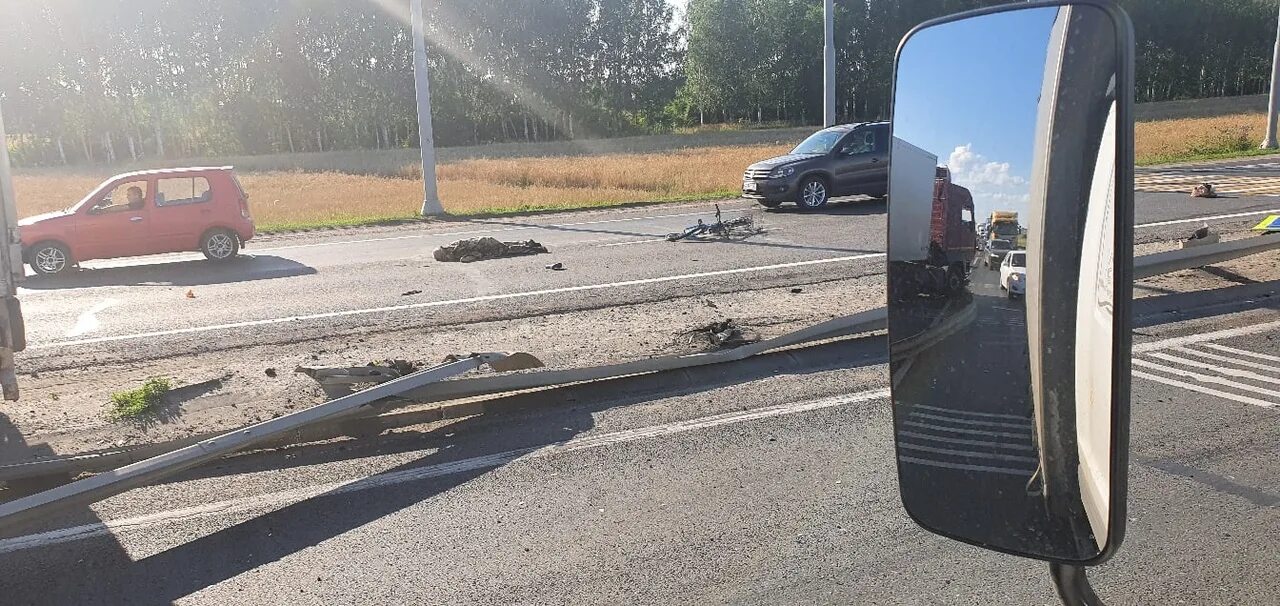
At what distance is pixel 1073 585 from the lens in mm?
1603

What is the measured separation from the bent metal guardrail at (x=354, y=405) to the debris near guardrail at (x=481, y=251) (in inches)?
280

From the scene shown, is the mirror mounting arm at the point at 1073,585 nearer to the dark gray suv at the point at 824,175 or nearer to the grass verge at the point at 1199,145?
the dark gray suv at the point at 824,175

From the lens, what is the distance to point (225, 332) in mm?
9336

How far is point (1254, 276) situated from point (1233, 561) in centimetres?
703

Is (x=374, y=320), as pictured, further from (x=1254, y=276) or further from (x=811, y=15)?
(x=811, y=15)

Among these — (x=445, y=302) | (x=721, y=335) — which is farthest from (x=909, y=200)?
(x=445, y=302)

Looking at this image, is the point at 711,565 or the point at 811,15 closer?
the point at 711,565

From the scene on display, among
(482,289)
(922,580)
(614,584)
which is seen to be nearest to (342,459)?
(614,584)

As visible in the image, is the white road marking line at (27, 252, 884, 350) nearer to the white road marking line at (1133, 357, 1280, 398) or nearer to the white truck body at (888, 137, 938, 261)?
the white road marking line at (1133, 357, 1280, 398)

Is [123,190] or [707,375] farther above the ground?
[123,190]

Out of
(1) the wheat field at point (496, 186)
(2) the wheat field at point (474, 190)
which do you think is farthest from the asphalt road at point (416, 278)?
(1) the wheat field at point (496, 186)

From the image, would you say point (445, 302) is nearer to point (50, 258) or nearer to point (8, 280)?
point (8, 280)

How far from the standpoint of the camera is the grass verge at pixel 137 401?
21.0 feet

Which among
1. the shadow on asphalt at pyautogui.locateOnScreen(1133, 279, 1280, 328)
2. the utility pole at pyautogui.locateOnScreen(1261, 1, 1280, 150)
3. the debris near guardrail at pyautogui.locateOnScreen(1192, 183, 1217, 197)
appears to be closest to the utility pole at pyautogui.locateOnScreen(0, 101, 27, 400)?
the shadow on asphalt at pyautogui.locateOnScreen(1133, 279, 1280, 328)
